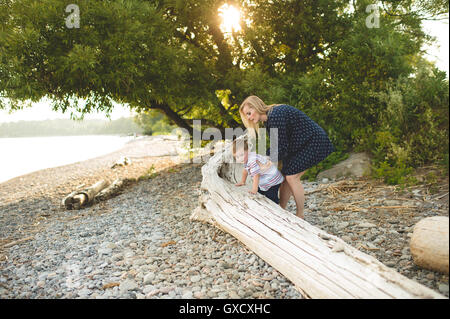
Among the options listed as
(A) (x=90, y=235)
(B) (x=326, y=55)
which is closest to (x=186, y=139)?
(B) (x=326, y=55)

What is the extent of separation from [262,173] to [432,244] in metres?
2.26

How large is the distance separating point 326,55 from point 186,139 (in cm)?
571


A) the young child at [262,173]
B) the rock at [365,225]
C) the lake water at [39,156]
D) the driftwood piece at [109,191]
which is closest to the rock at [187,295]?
the young child at [262,173]

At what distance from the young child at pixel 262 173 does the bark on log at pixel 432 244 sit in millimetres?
1972

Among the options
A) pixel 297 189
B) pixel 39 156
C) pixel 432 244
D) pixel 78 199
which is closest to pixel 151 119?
pixel 39 156

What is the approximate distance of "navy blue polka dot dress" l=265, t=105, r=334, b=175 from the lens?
3898 mm

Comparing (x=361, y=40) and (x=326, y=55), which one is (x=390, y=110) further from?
(x=326, y=55)

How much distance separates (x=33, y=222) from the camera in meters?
5.86

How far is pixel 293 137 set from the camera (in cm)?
403

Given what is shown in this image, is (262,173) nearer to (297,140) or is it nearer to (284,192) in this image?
(284,192)

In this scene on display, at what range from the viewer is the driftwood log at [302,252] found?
2156 millimetres

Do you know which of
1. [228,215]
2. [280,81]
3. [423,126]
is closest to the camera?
[228,215]

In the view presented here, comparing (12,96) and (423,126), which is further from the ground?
(12,96)

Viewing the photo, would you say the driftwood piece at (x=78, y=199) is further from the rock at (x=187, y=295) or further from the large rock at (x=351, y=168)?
the large rock at (x=351, y=168)
